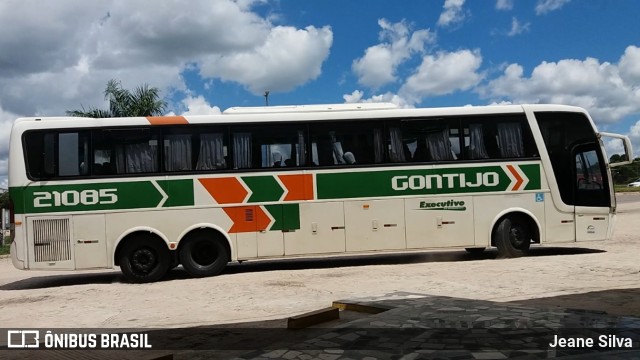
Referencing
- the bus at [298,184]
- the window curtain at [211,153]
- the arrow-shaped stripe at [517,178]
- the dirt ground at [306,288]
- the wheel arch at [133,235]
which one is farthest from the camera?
the arrow-shaped stripe at [517,178]

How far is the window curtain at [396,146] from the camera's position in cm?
1129

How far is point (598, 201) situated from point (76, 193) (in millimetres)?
11369

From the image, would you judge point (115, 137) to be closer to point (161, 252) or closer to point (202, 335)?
point (161, 252)

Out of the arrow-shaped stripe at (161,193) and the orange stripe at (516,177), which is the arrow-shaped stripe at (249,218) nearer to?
the arrow-shaped stripe at (161,193)

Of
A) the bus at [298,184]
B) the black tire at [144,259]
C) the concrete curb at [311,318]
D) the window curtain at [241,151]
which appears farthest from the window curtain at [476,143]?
the black tire at [144,259]

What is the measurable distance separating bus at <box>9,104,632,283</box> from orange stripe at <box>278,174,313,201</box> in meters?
0.03

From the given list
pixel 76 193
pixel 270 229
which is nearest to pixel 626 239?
pixel 270 229

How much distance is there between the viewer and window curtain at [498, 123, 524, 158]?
38.0ft

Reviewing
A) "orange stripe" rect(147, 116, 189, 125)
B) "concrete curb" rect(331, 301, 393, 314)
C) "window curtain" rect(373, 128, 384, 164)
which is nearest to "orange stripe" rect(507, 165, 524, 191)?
"window curtain" rect(373, 128, 384, 164)

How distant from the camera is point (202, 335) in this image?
585cm

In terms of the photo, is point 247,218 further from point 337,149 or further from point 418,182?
point 418,182

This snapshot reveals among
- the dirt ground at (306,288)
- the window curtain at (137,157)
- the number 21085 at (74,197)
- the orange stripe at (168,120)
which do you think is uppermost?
the orange stripe at (168,120)

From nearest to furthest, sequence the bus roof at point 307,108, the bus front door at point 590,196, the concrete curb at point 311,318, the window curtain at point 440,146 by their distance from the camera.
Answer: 1. the concrete curb at point 311,318
2. the bus roof at point 307,108
3. the window curtain at point 440,146
4. the bus front door at point 590,196

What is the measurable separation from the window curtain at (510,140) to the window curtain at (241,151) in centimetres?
564
